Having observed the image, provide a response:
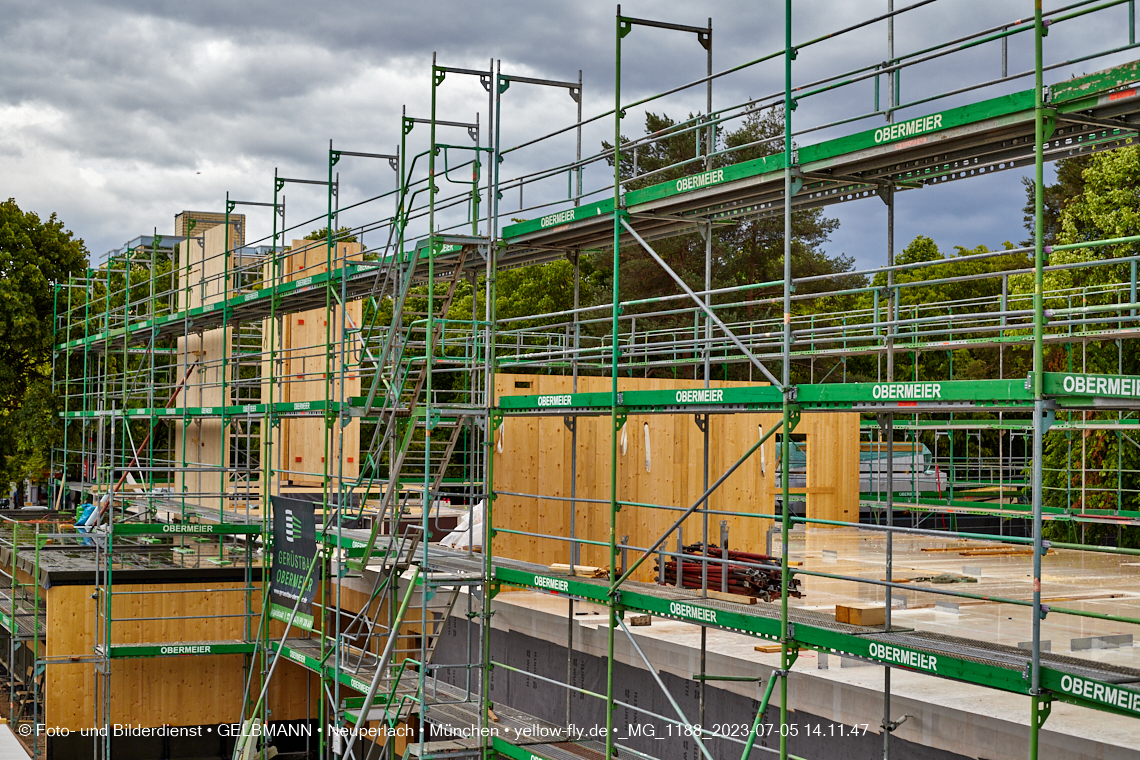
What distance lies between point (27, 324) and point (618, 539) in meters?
24.7

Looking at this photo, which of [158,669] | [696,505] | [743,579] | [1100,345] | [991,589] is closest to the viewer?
[696,505]

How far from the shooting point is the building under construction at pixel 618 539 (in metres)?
→ 9.08

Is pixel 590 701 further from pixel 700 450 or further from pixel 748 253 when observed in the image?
pixel 748 253

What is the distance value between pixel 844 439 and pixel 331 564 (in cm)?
1493

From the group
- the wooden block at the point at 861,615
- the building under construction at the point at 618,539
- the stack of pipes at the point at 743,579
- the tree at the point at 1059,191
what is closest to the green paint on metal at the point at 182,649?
the building under construction at the point at 618,539

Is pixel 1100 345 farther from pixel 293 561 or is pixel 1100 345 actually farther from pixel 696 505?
pixel 696 505

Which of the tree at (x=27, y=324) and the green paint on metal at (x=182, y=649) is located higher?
the tree at (x=27, y=324)

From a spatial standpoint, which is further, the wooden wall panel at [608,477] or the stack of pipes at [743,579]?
the wooden wall panel at [608,477]

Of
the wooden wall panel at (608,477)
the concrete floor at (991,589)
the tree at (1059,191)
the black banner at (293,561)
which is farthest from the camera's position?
the tree at (1059,191)

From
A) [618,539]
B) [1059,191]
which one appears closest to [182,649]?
[618,539]

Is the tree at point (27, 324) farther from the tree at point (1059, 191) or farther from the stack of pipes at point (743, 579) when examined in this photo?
the tree at point (1059, 191)

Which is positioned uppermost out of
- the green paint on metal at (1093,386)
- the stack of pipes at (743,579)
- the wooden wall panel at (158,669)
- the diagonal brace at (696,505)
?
the green paint on metal at (1093,386)

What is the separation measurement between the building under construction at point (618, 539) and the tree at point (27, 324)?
837 cm

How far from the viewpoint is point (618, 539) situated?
18.9 metres
